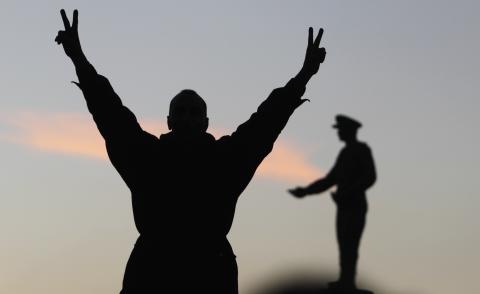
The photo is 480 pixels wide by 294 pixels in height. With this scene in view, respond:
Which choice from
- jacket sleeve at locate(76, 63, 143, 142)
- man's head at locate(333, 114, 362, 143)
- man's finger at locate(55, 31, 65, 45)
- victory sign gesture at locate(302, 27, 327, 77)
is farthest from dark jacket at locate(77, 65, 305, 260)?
man's head at locate(333, 114, 362, 143)

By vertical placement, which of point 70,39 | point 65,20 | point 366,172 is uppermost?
point 366,172

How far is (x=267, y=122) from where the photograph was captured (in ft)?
23.2

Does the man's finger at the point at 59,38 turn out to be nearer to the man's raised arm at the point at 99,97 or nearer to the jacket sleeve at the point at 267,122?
the man's raised arm at the point at 99,97

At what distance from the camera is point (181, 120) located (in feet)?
22.1

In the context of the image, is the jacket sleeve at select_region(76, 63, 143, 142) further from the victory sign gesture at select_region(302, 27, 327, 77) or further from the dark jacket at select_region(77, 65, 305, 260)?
the victory sign gesture at select_region(302, 27, 327, 77)

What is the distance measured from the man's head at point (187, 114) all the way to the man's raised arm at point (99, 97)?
0.76 feet

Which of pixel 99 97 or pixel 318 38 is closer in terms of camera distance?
pixel 99 97

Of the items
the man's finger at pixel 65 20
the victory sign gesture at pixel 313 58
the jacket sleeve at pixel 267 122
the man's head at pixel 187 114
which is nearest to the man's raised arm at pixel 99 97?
the man's finger at pixel 65 20

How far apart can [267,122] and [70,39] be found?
3.54 ft

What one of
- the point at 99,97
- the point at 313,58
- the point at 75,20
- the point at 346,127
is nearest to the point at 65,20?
the point at 75,20

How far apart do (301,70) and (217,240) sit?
3.76 feet

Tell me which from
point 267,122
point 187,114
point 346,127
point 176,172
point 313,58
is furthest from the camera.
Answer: point 346,127

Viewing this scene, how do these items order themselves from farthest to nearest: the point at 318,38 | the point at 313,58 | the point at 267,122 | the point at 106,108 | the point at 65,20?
1. the point at 318,38
2. the point at 313,58
3. the point at 65,20
4. the point at 267,122
5. the point at 106,108

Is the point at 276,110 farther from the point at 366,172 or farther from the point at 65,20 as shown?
the point at 366,172
